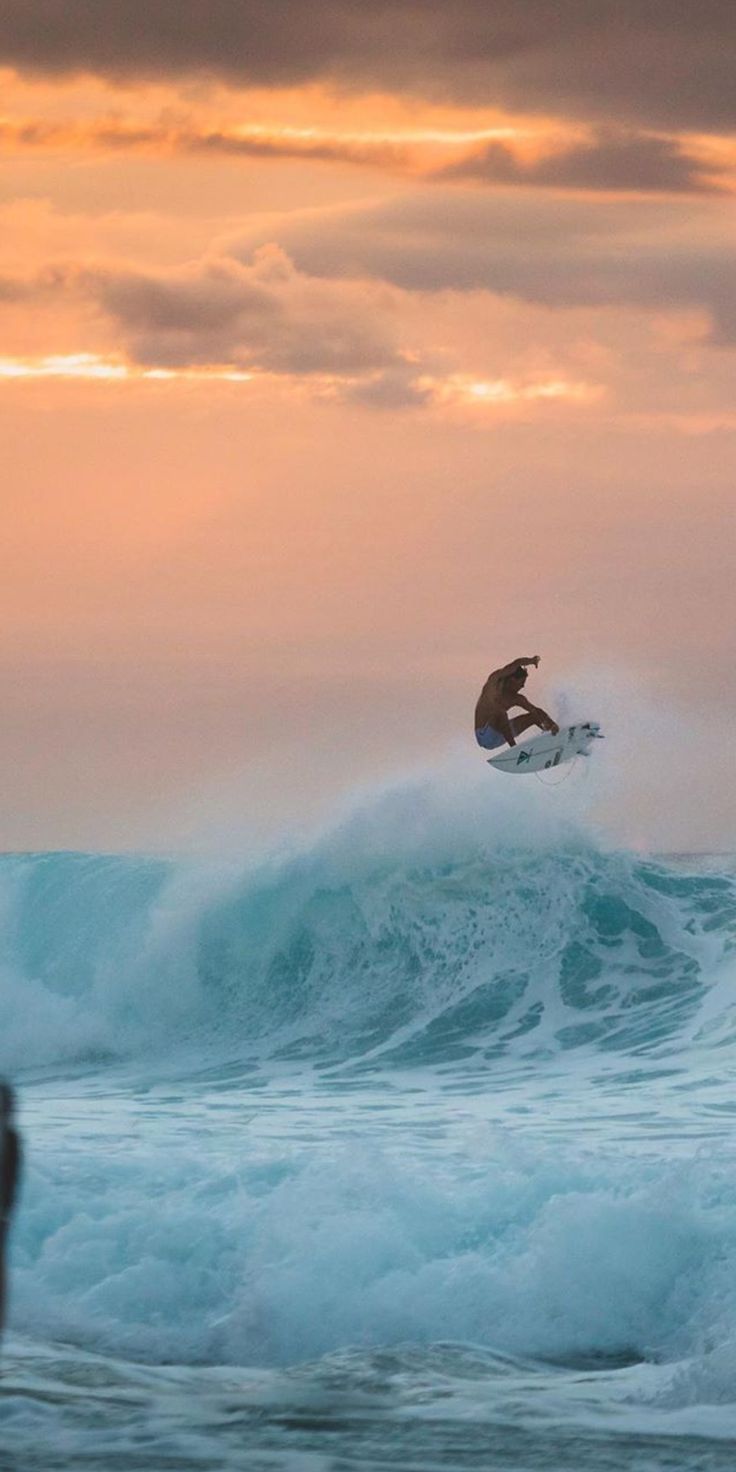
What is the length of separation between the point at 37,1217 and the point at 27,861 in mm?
19704

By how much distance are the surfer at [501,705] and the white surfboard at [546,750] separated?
8.49 feet

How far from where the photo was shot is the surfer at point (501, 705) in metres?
20.4

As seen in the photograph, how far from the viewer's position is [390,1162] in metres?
14.4

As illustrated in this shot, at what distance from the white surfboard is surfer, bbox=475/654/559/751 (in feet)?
8.49

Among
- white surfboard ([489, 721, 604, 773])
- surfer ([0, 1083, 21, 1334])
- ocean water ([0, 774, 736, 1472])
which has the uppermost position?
white surfboard ([489, 721, 604, 773])

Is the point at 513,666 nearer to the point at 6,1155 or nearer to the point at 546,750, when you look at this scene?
the point at 546,750

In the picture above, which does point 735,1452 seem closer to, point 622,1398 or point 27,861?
point 622,1398

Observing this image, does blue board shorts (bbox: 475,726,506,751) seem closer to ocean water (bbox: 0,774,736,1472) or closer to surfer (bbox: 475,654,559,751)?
surfer (bbox: 475,654,559,751)

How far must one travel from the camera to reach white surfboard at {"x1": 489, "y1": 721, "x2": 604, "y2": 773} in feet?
80.1

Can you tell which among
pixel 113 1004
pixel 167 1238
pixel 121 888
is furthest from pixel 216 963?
pixel 167 1238

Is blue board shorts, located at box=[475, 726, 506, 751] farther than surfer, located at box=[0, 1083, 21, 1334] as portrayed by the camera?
Yes

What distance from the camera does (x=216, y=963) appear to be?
88.1 ft

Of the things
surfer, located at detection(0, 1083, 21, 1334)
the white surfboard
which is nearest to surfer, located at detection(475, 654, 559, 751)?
the white surfboard

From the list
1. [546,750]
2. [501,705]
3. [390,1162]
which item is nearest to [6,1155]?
[390,1162]
